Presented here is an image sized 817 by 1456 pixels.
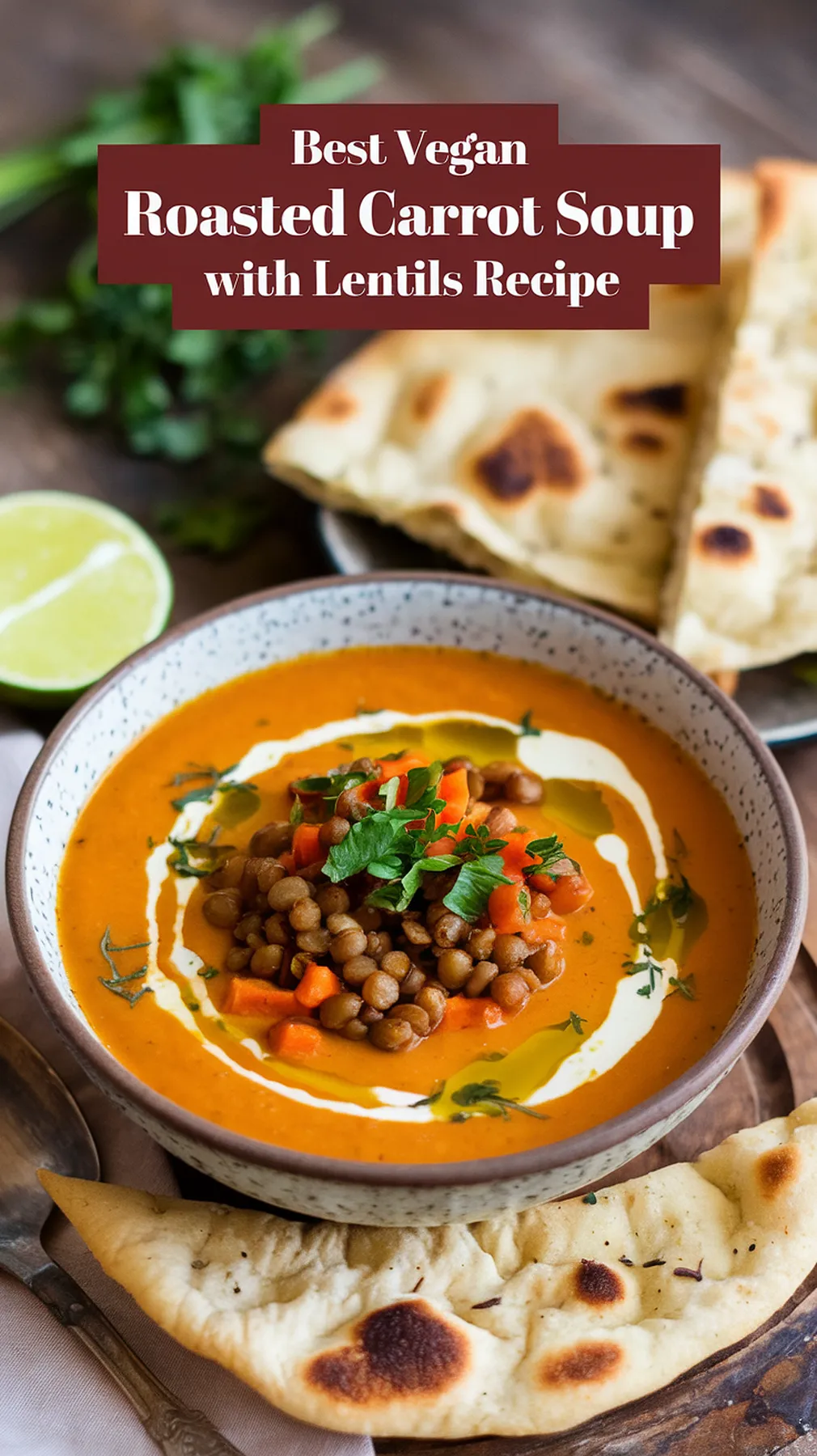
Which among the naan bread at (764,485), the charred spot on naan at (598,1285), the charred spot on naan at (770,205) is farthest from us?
the charred spot on naan at (770,205)

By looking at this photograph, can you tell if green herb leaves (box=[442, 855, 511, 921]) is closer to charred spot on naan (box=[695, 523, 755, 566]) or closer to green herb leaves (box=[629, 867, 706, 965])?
green herb leaves (box=[629, 867, 706, 965])

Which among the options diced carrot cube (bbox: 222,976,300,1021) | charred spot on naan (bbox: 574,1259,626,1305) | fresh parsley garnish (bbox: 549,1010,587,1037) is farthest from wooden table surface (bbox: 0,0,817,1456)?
charred spot on naan (bbox: 574,1259,626,1305)

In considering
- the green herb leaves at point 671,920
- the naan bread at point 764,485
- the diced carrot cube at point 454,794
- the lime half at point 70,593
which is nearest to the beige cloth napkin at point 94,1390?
the diced carrot cube at point 454,794

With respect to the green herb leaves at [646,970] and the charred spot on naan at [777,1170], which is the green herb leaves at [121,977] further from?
the charred spot on naan at [777,1170]

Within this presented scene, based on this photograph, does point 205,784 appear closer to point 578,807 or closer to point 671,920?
point 578,807

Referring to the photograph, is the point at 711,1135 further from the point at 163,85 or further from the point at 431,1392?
the point at 163,85

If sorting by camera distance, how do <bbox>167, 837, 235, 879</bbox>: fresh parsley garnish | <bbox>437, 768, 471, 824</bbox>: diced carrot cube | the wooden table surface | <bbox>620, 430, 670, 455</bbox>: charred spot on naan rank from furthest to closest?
the wooden table surface → <bbox>620, 430, 670, 455</bbox>: charred spot on naan → <bbox>167, 837, 235, 879</bbox>: fresh parsley garnish → <bbox>437, 768, 471, 824</bbox>: diced carrot cube
